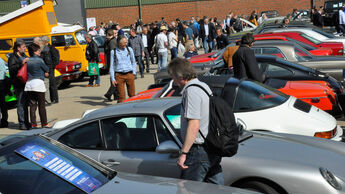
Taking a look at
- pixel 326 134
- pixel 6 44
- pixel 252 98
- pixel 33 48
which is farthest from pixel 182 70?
pixel 6 44

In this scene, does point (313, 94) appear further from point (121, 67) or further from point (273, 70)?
point (121, 67)

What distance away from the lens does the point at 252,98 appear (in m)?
6.74

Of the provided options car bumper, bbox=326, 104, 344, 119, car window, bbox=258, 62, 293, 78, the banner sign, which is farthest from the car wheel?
car window, bbox=258, 62, 293, 78

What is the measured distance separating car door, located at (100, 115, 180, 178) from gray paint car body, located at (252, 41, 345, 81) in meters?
7.06

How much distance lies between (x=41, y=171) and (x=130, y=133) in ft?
5.53

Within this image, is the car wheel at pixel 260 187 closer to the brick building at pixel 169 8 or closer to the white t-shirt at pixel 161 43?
the white t-shirt at pixel 161 43

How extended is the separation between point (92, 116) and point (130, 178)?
5.42ft

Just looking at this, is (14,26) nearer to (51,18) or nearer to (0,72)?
(51,18)

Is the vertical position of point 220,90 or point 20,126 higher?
point 220,90

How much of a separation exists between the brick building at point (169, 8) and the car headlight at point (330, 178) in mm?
46298

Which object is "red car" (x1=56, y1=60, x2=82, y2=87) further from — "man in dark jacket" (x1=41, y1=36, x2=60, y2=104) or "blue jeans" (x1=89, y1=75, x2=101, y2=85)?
"man in dark jacket" (x1=41, y1=36, x2=60, y2=104)

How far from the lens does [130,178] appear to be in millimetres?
3900

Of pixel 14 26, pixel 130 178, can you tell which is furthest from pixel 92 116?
pixel 14 26

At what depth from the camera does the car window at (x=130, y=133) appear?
510cm
